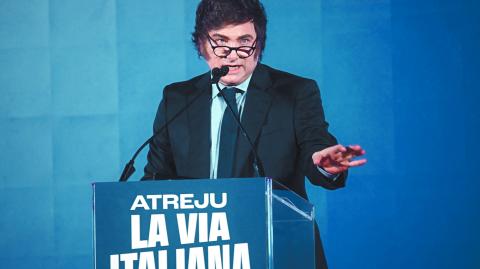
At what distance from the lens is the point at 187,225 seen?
1256 millimetres

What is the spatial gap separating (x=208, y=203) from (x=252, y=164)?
875 millimetres

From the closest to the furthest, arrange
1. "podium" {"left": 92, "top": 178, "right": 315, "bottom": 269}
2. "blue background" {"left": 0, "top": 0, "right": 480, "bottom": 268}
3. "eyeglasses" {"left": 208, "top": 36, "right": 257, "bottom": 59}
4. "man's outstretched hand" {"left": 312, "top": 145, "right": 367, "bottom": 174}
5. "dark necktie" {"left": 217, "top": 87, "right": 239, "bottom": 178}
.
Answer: "podium" {"left": 92, "top": 178, "right": 315, "bottom": 269} < "man's outstretched hand" {"left": 312, "top": 145, "right": 367, "bottom": 174} < "dark necktie" {"left": 217, "top": 87, "right": 239, "bottom": 178} < "eyeglasses" {"left": 208, "top": 36, "right": 257, "bottom": 59} < "blue background" {"left": 0, "top": 0, "right": 480, "bottom": 268}

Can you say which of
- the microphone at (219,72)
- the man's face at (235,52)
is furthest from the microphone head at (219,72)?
the man's face at (235,52)

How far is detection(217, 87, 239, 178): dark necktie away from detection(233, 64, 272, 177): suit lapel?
2cm

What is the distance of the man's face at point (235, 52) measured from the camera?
2.37 metres

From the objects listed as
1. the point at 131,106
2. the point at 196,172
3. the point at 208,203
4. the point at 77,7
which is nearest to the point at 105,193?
the point at 208,203

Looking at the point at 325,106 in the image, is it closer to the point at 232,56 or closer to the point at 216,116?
the point at 232,56

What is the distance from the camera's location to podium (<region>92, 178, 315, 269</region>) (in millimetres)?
1214

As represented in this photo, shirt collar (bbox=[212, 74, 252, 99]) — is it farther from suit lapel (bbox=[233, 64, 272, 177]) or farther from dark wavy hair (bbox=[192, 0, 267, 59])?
dark wavy hair (bbox=[192, 0, 267, 59])

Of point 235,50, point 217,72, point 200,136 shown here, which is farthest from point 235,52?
point 217,72

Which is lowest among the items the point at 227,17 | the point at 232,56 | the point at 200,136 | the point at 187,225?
the point at 187,225

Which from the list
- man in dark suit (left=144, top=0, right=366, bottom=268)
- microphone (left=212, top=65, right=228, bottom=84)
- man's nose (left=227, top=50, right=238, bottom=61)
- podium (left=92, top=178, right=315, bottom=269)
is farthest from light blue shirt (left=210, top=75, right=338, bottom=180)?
podium (left=92, top=178, right=315, bottom=269)

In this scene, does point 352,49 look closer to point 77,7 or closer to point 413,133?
point 413,133

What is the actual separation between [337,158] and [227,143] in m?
0.78
